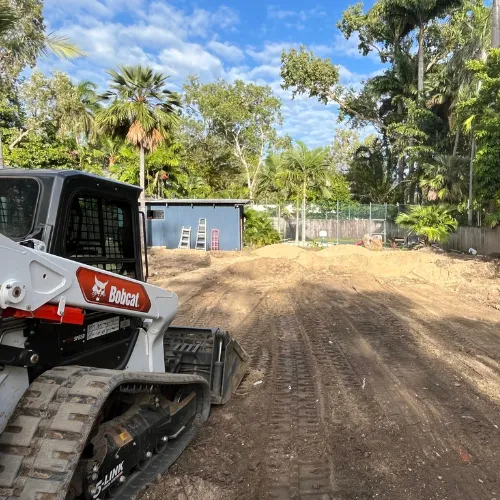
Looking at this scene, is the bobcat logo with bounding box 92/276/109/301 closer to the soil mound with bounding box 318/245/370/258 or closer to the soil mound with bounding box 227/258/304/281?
the soil mound with bounding box 227/258/304/281

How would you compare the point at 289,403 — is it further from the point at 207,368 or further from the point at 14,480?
the point at 14,480

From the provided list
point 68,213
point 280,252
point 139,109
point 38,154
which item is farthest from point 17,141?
point 68,213

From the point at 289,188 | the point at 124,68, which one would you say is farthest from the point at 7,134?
the point at 289,188

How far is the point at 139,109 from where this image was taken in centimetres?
2161

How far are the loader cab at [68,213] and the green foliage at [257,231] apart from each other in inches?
998

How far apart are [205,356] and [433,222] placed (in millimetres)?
21326

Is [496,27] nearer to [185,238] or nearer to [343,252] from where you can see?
[343,252]

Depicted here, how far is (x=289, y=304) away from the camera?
36.1 ft

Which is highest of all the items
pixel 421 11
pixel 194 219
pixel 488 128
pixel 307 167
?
pixel 421 11

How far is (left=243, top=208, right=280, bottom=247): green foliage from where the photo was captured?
95.6 feet

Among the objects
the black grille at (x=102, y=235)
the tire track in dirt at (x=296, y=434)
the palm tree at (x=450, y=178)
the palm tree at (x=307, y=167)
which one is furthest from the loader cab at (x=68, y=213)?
the palm tree at (x=307, y=167)

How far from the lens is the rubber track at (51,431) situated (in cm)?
214

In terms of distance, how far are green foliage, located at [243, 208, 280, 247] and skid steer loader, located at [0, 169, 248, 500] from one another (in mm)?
25226

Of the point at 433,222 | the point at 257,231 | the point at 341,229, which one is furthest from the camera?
the point at 341,229
